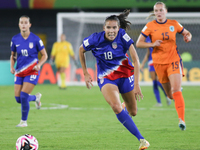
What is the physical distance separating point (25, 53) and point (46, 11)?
58.4 ft

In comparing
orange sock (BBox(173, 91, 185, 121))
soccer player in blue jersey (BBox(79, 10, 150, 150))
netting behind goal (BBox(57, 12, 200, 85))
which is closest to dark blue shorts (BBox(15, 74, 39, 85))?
soccer player in blue jersey (BBox(79, 10, 150, 150))

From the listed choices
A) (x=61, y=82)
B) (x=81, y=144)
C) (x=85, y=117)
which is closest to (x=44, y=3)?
(x=61, y=82)

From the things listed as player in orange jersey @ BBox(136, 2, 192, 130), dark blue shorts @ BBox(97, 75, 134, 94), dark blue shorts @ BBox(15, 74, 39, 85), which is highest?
player in orange jersey @ BBox(136, 2, 192, 130)

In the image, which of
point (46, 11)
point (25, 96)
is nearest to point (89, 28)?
point (46, 11)

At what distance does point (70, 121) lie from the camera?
313 inches

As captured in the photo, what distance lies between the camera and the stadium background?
68.1ft

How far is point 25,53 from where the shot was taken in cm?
752

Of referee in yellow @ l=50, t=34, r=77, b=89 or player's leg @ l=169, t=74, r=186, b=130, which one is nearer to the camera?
player's leg @ l=169, t=74, r=186, b=130

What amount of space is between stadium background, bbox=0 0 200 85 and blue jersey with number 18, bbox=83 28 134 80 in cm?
1360

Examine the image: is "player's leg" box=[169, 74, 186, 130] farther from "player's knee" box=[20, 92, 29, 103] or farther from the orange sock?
"player's knee" box=[20, 92, 29, 103]

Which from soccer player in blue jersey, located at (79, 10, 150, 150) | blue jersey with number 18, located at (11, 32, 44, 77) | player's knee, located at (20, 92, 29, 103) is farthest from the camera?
blue jersey with number 18, located at (11, 32, 44, 77)

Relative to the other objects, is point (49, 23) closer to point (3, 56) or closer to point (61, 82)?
point (3, 56)

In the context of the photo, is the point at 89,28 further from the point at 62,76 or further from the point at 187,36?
the point at 187,36

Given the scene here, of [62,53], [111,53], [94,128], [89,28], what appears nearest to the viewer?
[111,53]
